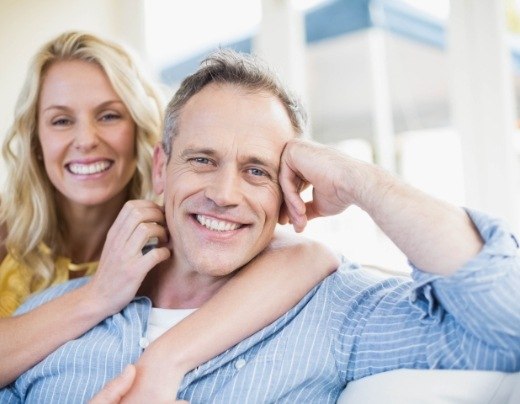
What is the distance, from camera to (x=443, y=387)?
1.22 metres

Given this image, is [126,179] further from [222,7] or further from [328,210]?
[222,7]

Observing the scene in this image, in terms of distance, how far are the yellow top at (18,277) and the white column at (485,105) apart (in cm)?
157

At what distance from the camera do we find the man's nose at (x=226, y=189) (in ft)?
4.75

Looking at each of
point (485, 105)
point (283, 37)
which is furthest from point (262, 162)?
point (283, 37)

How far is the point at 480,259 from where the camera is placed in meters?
1.17

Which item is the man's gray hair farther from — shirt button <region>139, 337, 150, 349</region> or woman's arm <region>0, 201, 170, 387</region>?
shirt button <region>139, 337, 150, 349</region>

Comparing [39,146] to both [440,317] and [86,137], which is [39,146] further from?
[440,317]

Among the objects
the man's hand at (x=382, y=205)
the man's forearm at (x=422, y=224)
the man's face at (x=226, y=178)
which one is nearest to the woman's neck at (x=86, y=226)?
the man's face at (x=226, y=178)

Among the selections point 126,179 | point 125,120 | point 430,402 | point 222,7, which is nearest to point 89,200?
point 126,179

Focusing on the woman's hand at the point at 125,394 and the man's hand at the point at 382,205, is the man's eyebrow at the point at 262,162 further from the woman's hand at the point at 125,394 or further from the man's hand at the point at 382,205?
the woman's hand at the point at 125,394

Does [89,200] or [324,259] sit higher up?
[89,200]

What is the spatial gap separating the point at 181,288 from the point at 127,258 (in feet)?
0.59

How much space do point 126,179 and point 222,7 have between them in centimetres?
187

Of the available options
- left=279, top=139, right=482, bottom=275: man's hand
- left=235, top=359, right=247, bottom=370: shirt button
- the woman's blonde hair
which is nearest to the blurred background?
the woman's blonde hair
